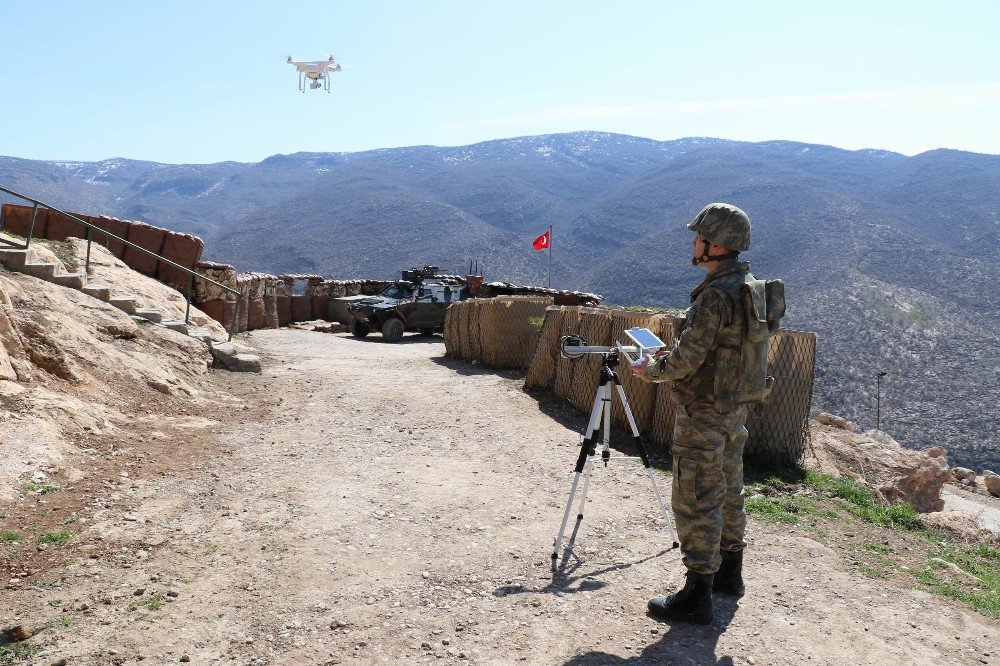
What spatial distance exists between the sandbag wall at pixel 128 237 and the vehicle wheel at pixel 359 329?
14.4ft

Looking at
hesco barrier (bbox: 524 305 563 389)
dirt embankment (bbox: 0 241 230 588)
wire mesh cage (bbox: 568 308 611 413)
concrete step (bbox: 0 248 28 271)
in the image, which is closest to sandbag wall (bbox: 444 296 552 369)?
hesco barrier (bbox: 524 305 563 389)

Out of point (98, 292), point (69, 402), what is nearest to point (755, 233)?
point (98, 292)

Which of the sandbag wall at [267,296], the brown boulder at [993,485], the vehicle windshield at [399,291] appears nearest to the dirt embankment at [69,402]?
the sandbag wall at [267,296]

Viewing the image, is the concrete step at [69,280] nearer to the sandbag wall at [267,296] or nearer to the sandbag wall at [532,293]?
the sandbag wall at [267,296]

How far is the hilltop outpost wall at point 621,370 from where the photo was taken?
6816mm

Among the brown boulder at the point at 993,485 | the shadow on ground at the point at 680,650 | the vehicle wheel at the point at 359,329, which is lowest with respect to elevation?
the brown boulder at the point at 993,485

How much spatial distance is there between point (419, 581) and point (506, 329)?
8414 mm

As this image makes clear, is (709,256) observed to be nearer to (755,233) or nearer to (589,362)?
(589,362)

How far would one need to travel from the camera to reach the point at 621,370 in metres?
7.73

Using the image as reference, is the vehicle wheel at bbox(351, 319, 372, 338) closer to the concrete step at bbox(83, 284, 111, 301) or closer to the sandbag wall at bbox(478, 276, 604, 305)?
the sandbag wall at bbox(478, 276, 604, 305)

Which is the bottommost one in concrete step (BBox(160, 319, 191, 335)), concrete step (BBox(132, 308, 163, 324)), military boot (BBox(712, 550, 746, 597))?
military boot (BBox(712, 550, 746, 597))

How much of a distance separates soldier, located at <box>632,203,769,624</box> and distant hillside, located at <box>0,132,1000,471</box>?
4419 centimetres

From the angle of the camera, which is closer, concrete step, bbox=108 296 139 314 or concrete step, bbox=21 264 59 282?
concrete step, bbox=21 264 59 282

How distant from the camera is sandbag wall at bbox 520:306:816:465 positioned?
6.81 m
